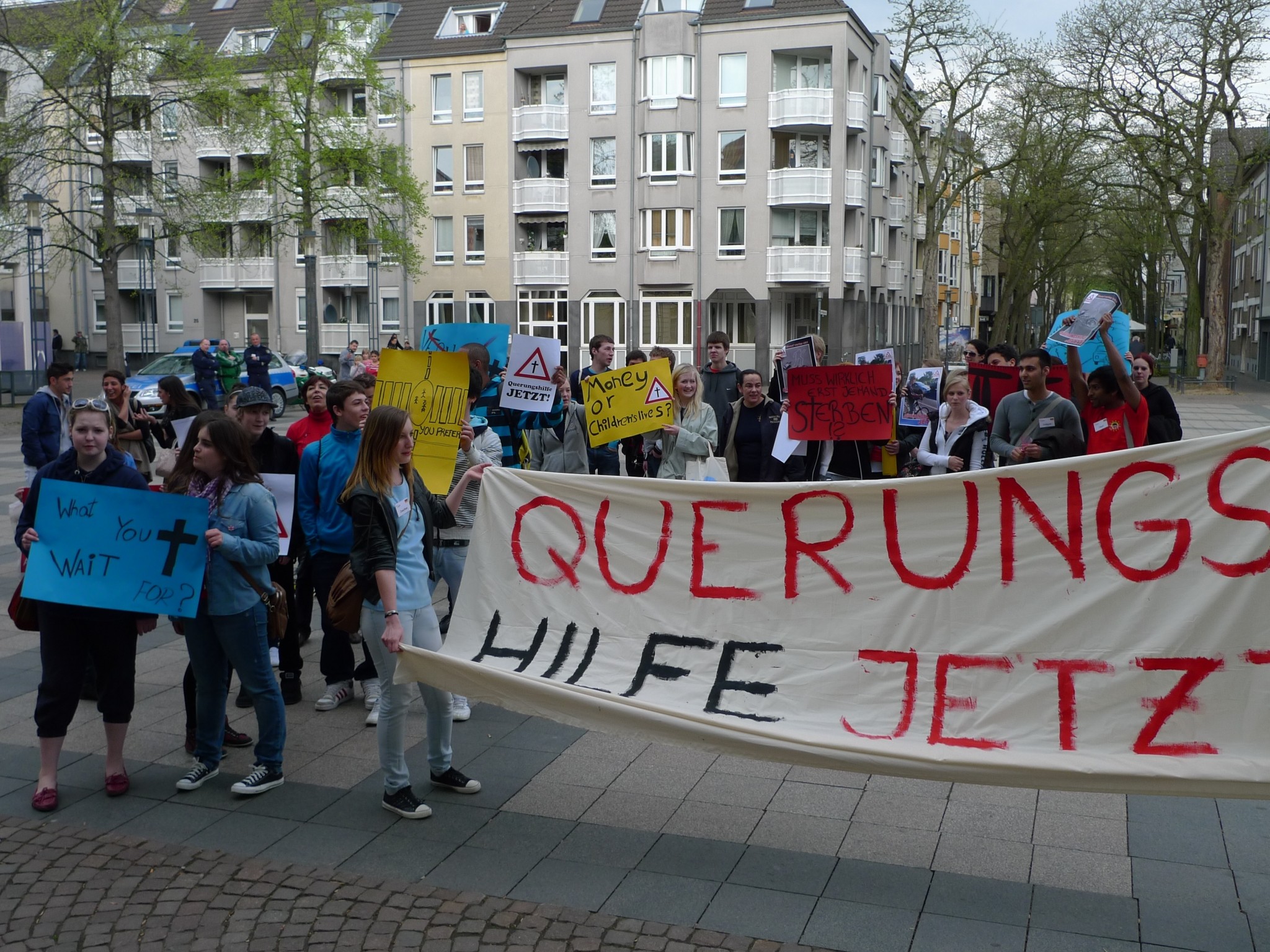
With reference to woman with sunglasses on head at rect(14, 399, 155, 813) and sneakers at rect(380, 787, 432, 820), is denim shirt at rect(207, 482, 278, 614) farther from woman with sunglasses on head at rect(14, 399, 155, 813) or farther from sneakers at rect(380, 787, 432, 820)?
sneakers at rect(380, 787, 432, 820)

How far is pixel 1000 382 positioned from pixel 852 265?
42668 mm

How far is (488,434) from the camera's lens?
7.72 metres

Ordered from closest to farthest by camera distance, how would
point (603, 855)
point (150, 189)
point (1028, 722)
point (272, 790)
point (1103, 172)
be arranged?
point (1028, 722), point (603, 855), point (272, 790), point (150, 189), point (1103, 172)

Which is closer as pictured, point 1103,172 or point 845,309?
point 1103,172

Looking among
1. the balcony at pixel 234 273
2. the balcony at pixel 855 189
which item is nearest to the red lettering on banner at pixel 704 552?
the balcony at pixel 855 189

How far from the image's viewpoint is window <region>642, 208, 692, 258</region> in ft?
169

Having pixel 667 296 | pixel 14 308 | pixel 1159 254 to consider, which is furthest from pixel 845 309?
pixel 14 308

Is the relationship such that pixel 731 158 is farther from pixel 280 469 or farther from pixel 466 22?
pixel 280 469

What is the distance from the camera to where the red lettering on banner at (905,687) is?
15.9ft

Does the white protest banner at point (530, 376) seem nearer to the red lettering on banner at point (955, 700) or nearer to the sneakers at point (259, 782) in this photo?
the sneakers at point (259, 782)

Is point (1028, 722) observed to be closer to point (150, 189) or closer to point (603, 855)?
point (603, 855)

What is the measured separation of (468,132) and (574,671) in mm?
52233

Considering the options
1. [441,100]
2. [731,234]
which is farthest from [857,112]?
[441,100]

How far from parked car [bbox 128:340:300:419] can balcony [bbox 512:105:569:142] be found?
774 inches
